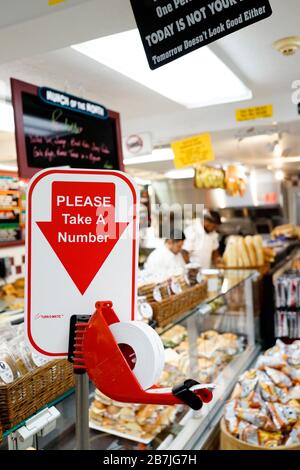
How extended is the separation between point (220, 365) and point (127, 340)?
274 centimetres

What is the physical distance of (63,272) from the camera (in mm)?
1182

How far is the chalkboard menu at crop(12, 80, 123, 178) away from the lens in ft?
9.91

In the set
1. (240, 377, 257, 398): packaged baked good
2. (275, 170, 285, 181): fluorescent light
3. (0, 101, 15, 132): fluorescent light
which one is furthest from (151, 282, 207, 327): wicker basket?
(275, 170, 285, 181): fluorescent light

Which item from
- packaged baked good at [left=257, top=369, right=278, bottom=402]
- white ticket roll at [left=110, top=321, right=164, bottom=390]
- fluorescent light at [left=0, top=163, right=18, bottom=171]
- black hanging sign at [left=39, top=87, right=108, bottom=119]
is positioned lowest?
packaged baked good at [left=257, top=369, right=278, bottom=402]

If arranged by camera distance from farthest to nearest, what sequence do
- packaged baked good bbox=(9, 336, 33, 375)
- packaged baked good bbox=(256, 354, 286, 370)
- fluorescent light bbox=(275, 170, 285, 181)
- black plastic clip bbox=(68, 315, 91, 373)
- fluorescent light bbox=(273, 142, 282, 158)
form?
fluorescent light bbox=(275, 170, 285, 181), fluorescent light bbox=(273, 142, 282, 158), packaged baked good bbox=(256, 354, 286, 370), packaged baked good bbox=(9, 336, 33, 375), black plastic clip bbox=(68, 315, 91, 373)

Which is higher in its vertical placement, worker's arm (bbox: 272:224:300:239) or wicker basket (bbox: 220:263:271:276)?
worker's arm (bbox: 272:224:300:239)

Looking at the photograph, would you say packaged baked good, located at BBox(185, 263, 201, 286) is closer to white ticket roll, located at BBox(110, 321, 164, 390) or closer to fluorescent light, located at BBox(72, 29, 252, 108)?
fluorescent light, located at BBox(72, 29, 252, 108)

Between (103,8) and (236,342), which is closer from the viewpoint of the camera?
(103,8)

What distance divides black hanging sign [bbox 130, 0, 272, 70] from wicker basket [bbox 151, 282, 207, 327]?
4.05ft

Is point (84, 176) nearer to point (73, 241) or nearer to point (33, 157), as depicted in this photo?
point (73, 241)

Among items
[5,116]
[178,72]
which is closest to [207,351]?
[178,72]

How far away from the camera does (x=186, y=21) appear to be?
175 centimetres
